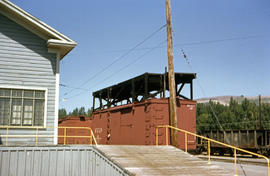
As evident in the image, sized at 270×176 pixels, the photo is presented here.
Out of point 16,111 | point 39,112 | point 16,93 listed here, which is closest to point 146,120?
point 39,112

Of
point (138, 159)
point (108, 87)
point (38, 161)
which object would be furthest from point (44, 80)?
point (108, 87)

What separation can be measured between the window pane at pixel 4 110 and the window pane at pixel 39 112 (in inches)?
48.1

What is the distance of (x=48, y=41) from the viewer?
14.3 metres

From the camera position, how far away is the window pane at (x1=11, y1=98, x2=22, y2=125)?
13836 mm

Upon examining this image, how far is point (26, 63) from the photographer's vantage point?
14.3 meters

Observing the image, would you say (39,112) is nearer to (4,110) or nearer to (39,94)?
(39,94)

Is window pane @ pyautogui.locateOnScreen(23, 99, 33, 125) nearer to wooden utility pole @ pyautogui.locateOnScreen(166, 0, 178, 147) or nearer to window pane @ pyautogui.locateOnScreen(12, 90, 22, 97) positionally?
window pane @ pyautogui.locateOnScreen(12, 90, 22, 97)

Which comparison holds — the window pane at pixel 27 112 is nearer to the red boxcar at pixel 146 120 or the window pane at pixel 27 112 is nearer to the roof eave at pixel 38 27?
the roof eave at pixel 38 27

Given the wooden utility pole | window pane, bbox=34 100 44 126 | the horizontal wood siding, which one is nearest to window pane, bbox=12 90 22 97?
the horizontal wood siding

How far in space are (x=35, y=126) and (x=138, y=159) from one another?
5327 mm

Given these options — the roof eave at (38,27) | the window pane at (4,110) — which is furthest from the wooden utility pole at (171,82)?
the window pane at (4,110)

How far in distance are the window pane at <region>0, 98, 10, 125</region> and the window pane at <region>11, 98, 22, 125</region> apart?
0.23 metres

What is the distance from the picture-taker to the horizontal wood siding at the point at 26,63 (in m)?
13.9

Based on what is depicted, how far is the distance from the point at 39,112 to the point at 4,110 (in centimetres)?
151
